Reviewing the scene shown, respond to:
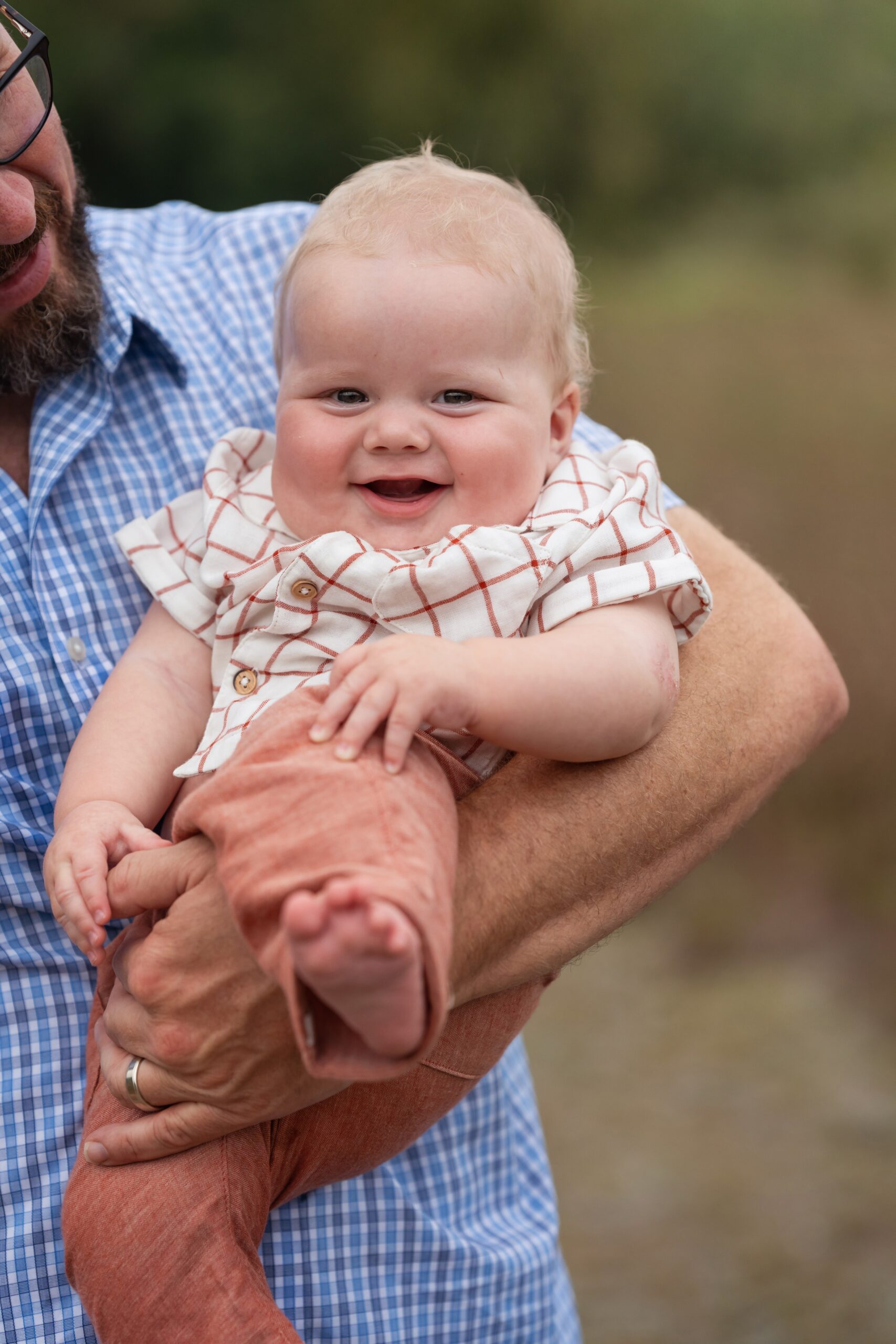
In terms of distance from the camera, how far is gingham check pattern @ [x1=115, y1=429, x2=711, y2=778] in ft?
4.24

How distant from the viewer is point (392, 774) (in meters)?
1.07

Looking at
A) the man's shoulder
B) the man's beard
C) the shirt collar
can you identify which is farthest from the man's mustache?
the man's shoulder

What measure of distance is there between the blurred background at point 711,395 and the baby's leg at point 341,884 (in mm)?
2813

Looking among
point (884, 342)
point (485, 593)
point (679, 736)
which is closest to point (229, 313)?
point (485, 593)

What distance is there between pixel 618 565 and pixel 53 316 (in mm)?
867

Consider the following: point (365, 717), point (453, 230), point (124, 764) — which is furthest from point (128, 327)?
point (365, 717)

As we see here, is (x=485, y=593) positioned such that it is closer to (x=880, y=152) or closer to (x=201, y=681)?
(x=201, y=681)

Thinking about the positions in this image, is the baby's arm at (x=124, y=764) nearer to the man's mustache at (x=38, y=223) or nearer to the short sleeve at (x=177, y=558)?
the short sleeve at (x=177, y=558)

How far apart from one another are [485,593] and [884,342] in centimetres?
440

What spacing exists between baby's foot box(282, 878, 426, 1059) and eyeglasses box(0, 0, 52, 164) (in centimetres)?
114

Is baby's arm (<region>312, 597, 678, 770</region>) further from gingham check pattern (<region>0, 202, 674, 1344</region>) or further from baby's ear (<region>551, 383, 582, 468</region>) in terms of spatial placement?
gingham check pattern (<region>0, 202, 674, 1344</region>)

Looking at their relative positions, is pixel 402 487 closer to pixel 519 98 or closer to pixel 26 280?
pixel 26 280

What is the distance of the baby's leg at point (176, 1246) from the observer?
1.20 metres

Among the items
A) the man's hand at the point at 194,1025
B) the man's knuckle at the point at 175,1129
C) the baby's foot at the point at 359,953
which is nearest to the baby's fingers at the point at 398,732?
the baby's foot at the point at 359,953
